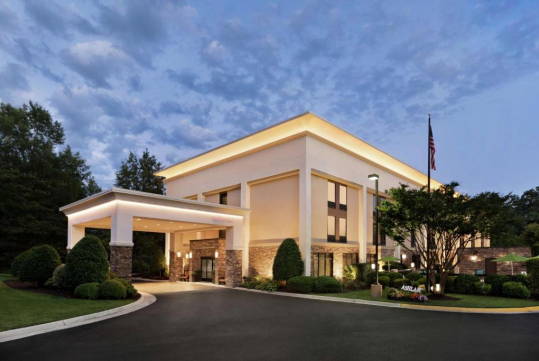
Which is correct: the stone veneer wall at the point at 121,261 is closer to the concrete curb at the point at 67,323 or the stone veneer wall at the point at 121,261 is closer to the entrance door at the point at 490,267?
the concrete curb at the point at 67,323

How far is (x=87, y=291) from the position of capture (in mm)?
17062

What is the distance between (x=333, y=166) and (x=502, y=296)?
14034 mm

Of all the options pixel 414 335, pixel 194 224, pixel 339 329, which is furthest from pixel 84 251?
pixel 414 335

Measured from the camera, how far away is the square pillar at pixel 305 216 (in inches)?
1021

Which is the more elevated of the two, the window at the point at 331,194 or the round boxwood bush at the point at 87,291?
the window at the point at 331,194

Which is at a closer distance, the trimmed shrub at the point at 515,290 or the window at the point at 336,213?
the trimmed shrub at the point at 515,290

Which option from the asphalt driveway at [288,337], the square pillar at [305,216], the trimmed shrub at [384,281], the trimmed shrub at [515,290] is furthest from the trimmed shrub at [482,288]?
the square pillar at [305,216]

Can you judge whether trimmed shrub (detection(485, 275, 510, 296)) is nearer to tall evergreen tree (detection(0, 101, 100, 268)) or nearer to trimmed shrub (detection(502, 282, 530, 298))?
trimmed shrub (detection(502, 282, 530, 298))

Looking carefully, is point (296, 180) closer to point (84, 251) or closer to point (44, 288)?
point (84, 251)

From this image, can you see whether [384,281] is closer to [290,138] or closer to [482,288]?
[482,288]

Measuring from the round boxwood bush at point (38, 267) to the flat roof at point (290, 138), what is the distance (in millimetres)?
15612

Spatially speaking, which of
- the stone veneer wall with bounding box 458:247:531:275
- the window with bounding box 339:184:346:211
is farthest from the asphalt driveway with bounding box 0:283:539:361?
the stone veneer wall with bounding box 458:247:531:275

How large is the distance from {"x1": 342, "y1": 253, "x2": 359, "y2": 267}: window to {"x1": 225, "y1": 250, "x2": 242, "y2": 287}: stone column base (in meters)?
8.85

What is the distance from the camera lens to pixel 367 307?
17453mm
